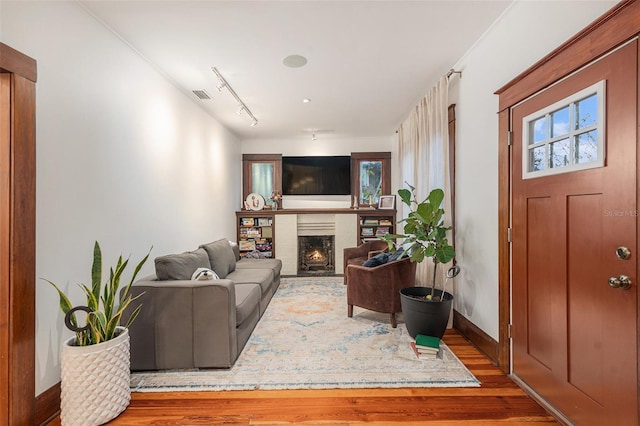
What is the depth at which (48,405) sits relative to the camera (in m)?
1.83

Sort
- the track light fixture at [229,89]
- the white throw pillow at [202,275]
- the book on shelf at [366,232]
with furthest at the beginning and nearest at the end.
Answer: the book on shelf at [366,232], the track light fixture at [229,89], the white throw pillow at [202,275]

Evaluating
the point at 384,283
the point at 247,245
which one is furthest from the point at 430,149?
the point at 247,245

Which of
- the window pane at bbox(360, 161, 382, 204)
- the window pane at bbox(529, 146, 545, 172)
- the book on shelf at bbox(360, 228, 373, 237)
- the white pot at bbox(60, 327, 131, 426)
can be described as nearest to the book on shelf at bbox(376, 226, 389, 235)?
the book on shelf at bbox(360, 228, 373, 237)

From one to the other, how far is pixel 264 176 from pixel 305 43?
388 cm

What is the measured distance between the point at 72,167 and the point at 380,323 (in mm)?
3173

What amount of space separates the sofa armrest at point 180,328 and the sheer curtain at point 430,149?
7.63 feet

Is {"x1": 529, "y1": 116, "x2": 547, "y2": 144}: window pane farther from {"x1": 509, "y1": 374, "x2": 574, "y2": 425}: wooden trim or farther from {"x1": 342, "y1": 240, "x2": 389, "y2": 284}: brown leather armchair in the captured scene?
{"x1": 342, "y1": 240, "x2": 389, "y2": 284}: brown leather armchair

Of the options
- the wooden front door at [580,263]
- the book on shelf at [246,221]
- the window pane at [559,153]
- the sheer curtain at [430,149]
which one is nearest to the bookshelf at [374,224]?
the sheer curtain at [430,149]

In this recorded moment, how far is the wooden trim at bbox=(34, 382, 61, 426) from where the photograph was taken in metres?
1.77

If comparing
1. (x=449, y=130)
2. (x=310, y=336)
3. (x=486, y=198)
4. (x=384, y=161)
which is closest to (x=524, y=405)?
(x=486, y=198)

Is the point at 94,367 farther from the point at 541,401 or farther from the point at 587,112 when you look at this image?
the point at 587,112

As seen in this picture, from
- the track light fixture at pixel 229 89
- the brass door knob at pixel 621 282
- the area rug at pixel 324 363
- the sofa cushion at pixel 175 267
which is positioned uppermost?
the track light fixture at pixel 229 89

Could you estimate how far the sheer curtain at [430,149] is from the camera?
3.12m

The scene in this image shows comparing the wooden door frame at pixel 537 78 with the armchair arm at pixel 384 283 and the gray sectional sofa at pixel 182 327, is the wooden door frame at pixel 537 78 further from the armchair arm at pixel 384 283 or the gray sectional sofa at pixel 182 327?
the gray sectional sofa at pixel 182 327
